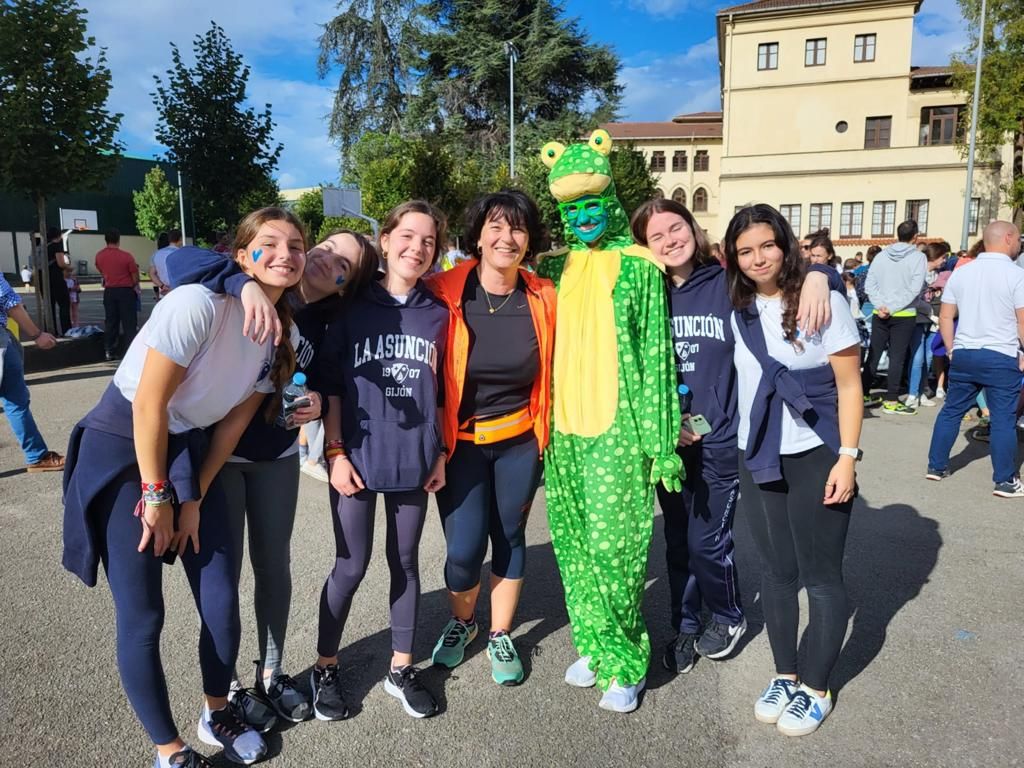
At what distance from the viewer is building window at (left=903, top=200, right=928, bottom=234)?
33.6 m

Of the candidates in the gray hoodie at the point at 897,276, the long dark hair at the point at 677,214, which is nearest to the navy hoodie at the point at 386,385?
the long dark hair at the point at 677,214

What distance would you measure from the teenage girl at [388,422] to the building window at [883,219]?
119 ft

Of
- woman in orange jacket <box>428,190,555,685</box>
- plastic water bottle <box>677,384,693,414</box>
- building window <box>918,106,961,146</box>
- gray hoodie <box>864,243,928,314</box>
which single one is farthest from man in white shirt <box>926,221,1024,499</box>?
building window <box>918,106,961,146</box>

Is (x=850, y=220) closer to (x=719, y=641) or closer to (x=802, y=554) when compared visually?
(x=719, y=641)

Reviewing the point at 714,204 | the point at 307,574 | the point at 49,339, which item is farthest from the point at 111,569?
the point at 714,204

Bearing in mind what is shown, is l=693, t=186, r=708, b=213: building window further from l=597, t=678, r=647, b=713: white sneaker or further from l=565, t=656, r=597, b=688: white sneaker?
l=597, t=678, r=647, b=713: white sneaker

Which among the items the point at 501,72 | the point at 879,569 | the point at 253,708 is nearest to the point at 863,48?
the point at 501,72

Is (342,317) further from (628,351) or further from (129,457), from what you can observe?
(628,351)

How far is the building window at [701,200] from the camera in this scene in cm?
4647

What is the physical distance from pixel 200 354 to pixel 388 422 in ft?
2.38

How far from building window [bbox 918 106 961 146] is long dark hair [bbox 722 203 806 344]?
3858 centimetres

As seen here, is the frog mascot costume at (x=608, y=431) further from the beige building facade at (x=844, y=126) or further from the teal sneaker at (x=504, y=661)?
the beige building facade at (x=844, y=126)

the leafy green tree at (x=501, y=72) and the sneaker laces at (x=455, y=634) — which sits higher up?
the leafy green tree at (x=501, y=72)

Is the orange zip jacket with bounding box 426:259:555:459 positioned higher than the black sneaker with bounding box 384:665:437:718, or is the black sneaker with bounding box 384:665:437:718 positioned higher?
the orange zip jacket with bounding box 426:259:555:459
